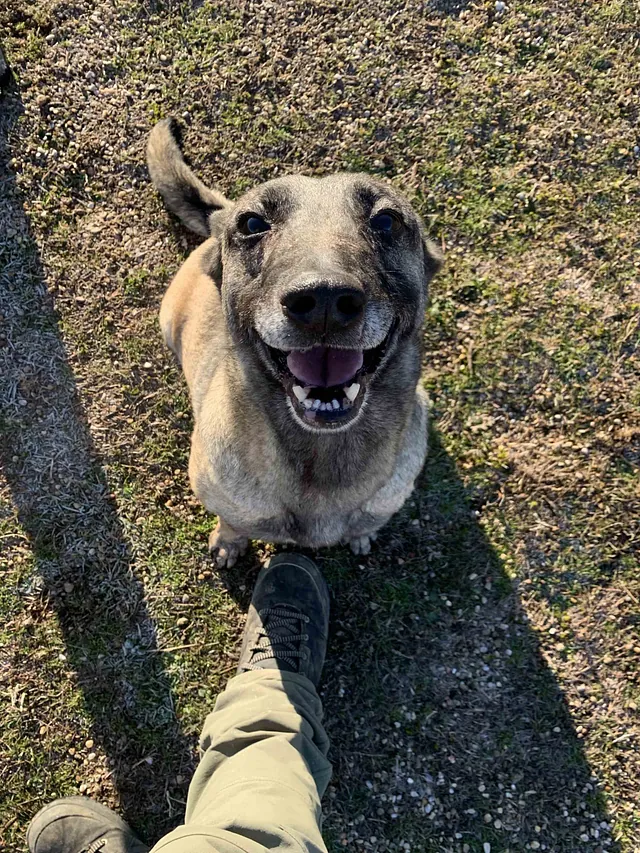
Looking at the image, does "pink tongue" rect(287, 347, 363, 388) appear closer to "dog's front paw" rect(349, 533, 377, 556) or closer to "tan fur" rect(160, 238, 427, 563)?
"tan fur" rect(160, 238, 427, 563)

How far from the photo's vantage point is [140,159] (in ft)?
16.6

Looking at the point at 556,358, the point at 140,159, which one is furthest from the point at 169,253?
the point at 556,358

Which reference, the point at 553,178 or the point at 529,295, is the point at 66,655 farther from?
the point at 553,178

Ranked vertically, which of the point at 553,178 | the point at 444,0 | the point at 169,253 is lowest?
the point at 169,253

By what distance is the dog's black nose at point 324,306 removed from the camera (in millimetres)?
2221

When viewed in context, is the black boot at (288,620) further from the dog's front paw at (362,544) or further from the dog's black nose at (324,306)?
the dog's black nose at (324,306)

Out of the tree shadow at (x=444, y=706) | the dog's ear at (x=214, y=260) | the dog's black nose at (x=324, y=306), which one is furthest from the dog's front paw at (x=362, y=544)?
the dog's black nose at (x=324, y=306)

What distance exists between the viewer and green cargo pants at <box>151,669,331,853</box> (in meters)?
2.90

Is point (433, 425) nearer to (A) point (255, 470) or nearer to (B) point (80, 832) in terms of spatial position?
(A) point (255, 470)

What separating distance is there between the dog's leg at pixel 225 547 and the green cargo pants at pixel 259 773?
33.4 inches

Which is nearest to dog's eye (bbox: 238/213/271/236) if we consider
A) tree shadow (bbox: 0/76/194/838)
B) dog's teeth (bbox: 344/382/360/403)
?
dog's teeth (bbox: 344/382/360/403)

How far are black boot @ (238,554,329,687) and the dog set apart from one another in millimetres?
688

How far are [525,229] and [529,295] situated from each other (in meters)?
0.59

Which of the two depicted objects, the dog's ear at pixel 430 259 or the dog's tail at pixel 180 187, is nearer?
the dog's ear at pixel 430 259
